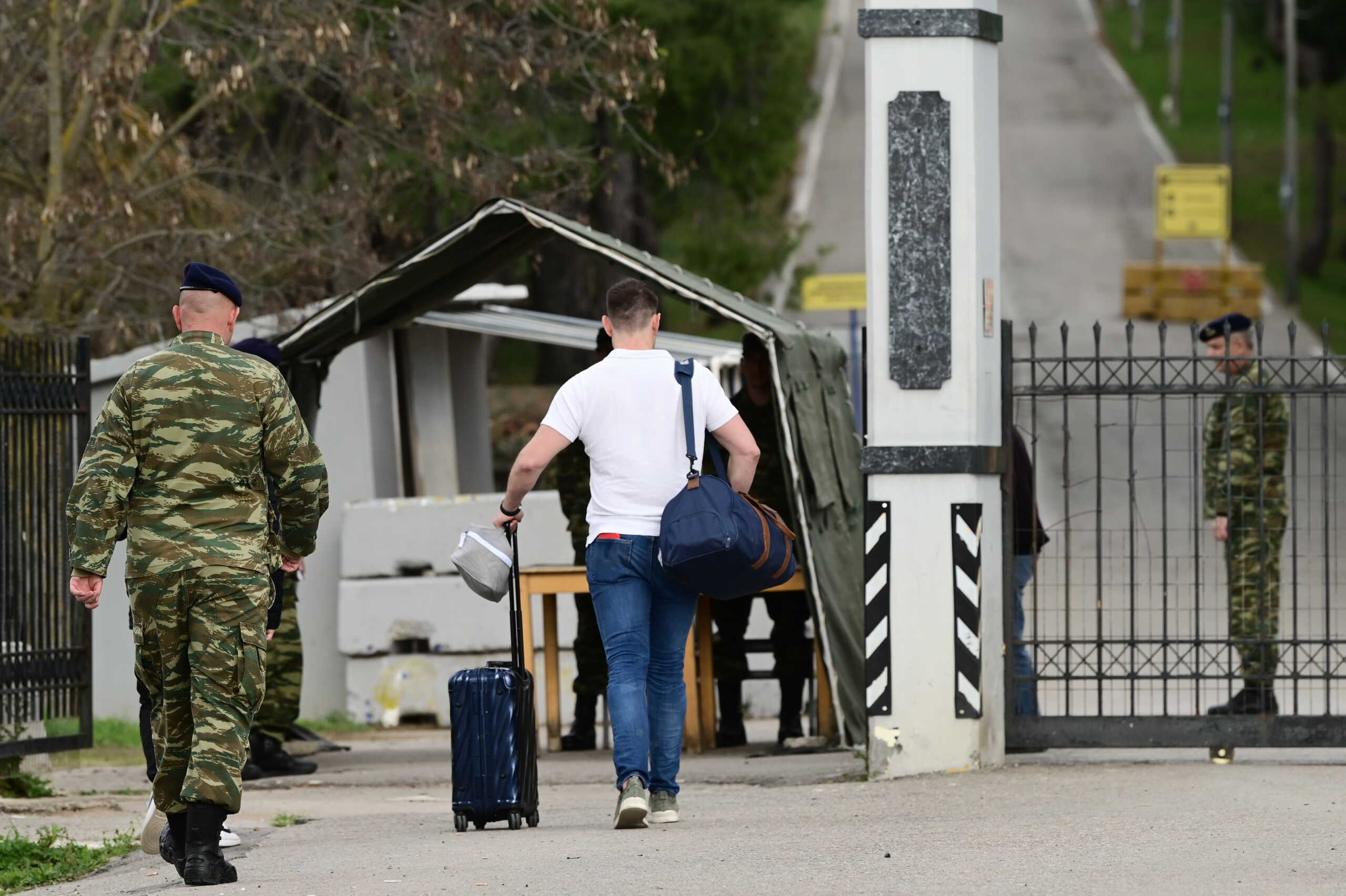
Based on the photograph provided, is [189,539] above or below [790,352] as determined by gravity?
below

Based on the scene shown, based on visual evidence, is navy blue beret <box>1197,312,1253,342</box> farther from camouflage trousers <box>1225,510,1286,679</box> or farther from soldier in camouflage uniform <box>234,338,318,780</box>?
soldier in camouflage uniform <box>234,338,318,780</box>

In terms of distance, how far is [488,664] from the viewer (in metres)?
7.52

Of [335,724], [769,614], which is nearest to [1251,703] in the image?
[769,614]

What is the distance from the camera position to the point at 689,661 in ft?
35.8

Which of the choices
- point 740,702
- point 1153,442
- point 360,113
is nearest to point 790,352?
point 740,702

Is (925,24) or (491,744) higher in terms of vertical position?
(925,24)

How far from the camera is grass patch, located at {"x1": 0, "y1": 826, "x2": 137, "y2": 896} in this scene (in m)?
7.05

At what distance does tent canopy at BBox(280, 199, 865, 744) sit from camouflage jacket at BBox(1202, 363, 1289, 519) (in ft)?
6.02

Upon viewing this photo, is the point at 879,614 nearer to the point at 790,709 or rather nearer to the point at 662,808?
the point at 662,808

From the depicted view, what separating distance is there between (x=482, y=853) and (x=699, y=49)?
17123 mm

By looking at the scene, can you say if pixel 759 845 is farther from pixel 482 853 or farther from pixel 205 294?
pixel 205 294

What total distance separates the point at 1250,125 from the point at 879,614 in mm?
54447

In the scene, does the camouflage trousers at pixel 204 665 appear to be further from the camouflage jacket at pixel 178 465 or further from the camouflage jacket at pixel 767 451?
the camouflage jacket at pixel 767 451

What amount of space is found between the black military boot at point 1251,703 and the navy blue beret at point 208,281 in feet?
15.9
